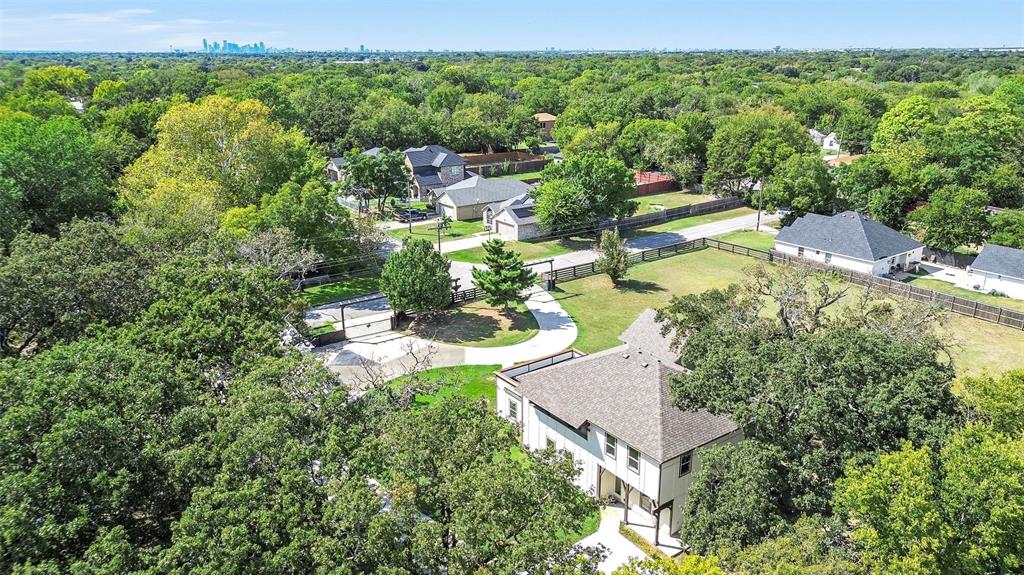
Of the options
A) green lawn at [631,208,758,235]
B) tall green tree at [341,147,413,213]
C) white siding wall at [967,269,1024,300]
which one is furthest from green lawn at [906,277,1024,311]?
tall green tree at [341,147,413,213]

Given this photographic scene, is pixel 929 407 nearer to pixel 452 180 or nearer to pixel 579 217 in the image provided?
pixel 579 217

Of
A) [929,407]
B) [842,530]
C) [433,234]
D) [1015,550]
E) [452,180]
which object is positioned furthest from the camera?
[452,180]

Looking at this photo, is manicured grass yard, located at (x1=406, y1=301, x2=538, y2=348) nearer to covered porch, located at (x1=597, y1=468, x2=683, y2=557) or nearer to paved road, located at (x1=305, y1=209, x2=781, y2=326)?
paved road, located at (x1=305, y1=209, x2=781, y2=326)

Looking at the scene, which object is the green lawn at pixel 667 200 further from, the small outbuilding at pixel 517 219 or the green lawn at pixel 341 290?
the green lawn at pixel 341 290

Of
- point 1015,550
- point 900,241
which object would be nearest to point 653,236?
point 900,241

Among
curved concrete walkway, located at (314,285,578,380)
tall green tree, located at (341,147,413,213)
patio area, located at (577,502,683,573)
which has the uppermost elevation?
tall green tree, located at (341,147,413,213)

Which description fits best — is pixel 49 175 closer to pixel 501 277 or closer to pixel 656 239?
pixel 501 277
